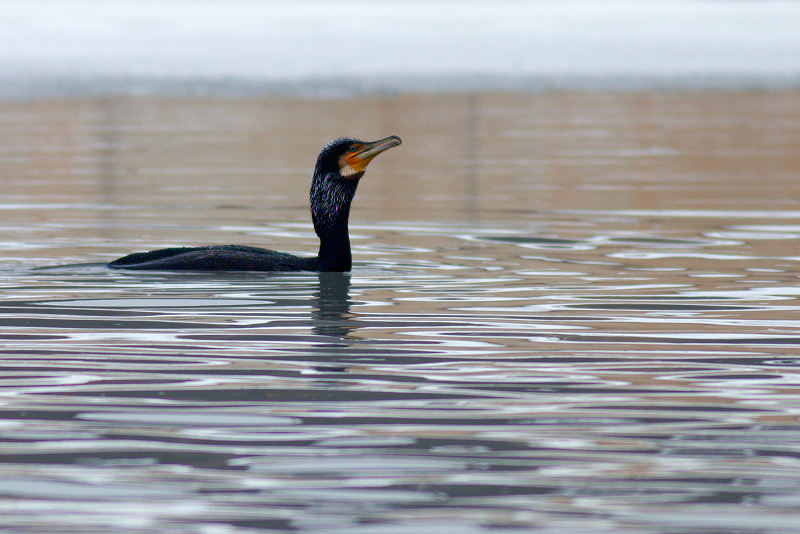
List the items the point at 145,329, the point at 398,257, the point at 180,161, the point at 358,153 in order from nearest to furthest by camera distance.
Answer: the point at 145,329 → the point at 358,153 → the point at 398,257 → the point at 180,161

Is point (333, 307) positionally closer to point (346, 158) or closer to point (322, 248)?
point (322, 248)

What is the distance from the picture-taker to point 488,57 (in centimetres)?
7200

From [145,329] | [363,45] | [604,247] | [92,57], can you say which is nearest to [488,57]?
[363,45]

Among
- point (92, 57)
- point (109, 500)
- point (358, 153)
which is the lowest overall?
point (109, 500)

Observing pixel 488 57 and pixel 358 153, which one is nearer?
pixel 358 153

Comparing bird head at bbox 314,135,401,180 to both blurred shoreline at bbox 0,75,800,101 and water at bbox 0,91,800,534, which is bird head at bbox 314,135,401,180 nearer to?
water at bbox 0,91,800,534

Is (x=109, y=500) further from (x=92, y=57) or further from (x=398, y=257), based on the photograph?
(x=92, y=57)

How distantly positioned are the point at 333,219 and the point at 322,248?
0.23m

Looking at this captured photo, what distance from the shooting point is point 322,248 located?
10141 mm

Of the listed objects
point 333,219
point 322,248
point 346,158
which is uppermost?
point 346,158

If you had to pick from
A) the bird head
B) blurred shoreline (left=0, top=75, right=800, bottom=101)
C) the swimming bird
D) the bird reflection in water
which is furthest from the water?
blurred shoreline (left=0, top=75, right=800, bottom=101)

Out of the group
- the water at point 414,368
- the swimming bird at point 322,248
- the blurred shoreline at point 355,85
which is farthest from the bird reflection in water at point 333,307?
the blurred shoreline at point 355,85

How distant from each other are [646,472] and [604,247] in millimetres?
7267

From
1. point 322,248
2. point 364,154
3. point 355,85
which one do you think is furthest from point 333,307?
point 355,85
